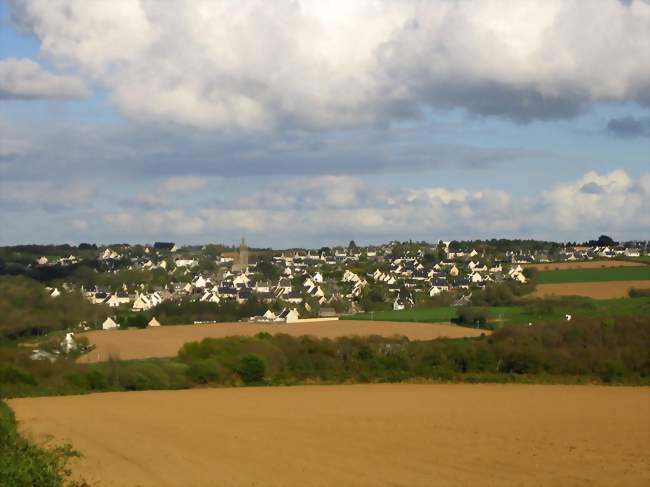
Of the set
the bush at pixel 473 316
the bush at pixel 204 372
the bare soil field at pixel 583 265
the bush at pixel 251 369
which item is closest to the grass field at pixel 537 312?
the bush at pixel 473 316

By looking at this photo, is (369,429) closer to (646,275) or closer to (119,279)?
(646,275)

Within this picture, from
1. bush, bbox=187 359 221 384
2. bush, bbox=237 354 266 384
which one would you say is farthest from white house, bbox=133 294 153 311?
bush, bbox=237 354 266 384

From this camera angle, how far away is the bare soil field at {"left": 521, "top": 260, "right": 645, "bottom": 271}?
88.1m

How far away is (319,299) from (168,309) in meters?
13.0

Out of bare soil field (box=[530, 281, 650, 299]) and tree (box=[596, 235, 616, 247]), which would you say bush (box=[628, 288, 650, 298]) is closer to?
bare soil field (box=[530, 281, 650, 299])

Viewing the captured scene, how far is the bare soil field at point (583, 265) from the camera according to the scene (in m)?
88.1

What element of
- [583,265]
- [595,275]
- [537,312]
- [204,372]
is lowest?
[204,372]

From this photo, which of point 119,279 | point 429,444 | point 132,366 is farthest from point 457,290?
point 429,444

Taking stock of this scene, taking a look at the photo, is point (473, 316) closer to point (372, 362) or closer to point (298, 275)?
point (372, 362)

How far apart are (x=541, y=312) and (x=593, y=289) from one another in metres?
9.42

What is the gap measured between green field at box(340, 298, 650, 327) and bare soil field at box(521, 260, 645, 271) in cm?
2210

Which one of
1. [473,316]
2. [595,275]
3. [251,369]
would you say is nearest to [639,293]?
[473,316]

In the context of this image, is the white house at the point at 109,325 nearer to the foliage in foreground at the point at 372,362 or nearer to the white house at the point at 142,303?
the white house at the point at 142,303

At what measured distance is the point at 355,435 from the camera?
27281mm
